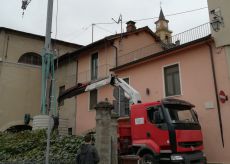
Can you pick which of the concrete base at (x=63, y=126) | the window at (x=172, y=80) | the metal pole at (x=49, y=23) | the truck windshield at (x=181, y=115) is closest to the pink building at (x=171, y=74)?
the window at (x=172, y=80)

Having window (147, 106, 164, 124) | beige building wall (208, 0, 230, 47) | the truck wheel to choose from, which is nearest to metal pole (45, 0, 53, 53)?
beige building wall (208, 0, 230, 47)

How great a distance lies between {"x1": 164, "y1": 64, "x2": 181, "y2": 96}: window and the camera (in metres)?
15.0

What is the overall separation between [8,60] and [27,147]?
1459 cm

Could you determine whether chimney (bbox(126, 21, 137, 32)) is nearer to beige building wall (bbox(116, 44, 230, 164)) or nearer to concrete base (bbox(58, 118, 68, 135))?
beige building wall (bbox(116, 44, 230, 164))

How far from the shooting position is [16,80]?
26.3 m

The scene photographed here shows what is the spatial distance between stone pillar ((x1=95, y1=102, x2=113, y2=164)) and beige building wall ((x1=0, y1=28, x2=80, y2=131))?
14.2 meters

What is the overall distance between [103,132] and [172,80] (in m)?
6.30

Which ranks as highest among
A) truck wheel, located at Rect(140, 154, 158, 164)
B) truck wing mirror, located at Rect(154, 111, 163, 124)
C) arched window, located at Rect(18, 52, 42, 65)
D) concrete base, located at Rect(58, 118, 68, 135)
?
arched window, located at Rect(18, 52, 42, 65)

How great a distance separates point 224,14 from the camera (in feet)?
44.8

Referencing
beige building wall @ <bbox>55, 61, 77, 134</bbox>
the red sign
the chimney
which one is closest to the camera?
the red sign

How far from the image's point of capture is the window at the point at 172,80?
15.0 meters

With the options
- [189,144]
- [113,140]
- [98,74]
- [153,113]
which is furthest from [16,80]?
[189,144]

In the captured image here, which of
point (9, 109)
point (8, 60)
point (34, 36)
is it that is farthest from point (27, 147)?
point (34, 36)

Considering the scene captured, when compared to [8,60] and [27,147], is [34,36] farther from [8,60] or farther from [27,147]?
[27,147]
